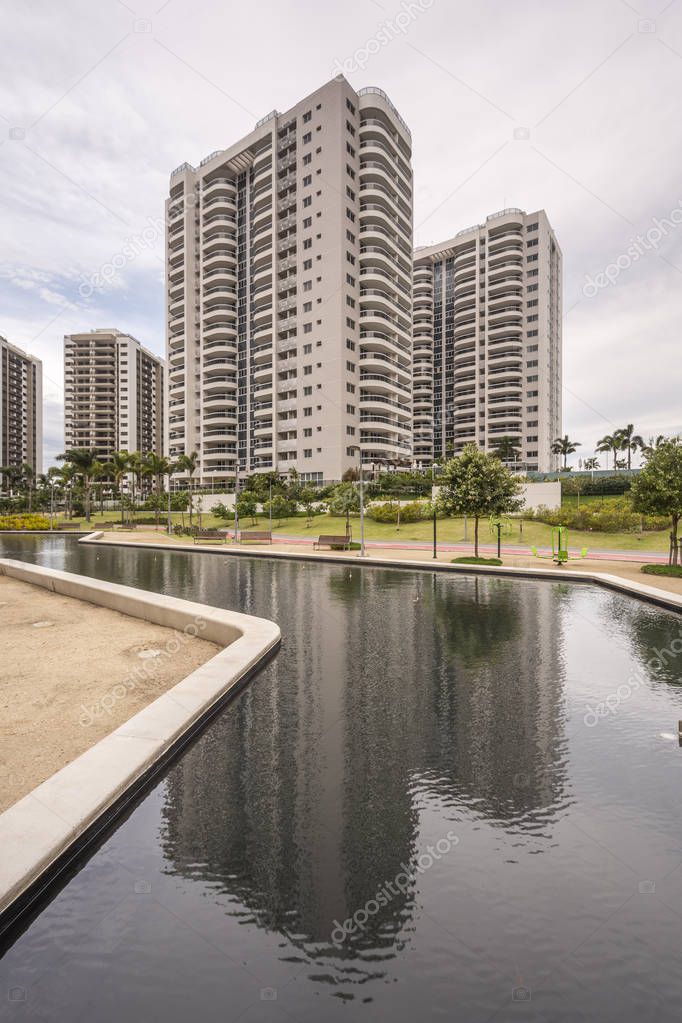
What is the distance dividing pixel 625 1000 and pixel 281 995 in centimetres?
226

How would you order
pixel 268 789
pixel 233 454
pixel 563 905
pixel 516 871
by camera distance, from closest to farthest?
pixel 563 905, pixel 516 871, pixel 268 789, pixel 233 454

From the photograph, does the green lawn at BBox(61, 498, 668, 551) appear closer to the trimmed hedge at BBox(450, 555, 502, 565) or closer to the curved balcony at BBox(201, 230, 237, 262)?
the trimmed hedge at BBox(450, 555, 502, 565)

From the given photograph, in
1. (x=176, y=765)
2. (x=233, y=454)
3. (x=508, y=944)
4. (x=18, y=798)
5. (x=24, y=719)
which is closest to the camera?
(x=508, y=944)

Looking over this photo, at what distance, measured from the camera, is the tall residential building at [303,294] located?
227ft

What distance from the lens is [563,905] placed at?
13.5 ft

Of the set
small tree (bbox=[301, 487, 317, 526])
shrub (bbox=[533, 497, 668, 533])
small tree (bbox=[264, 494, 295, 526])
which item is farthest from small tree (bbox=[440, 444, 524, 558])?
small tree (bbox=[264, 494, 295, 526])

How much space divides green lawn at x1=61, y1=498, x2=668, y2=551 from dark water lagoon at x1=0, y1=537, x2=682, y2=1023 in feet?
103

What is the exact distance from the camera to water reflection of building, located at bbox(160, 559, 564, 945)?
4434 mm

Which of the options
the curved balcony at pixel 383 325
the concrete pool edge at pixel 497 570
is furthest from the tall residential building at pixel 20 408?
the concrete pool edge at pixel 497 570

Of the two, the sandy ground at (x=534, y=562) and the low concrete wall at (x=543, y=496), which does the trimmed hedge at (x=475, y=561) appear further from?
the low concrete wall at (x=543, y=496)

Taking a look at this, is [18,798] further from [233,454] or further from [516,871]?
[233,454]

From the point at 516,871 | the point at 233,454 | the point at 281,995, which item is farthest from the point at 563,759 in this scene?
the point at 233,454
